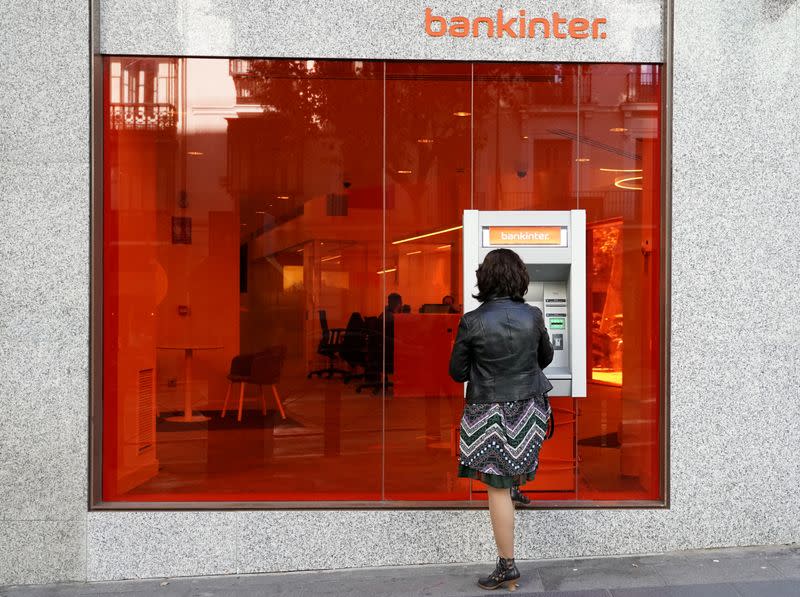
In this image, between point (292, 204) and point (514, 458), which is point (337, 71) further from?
point (514, 458)

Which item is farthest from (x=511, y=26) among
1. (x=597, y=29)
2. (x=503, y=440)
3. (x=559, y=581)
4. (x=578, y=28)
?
(x=559, y=581)

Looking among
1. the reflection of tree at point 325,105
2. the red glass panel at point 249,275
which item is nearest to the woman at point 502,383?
the red glass panel at point 249,275

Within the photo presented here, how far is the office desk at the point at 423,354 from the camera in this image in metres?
5.29

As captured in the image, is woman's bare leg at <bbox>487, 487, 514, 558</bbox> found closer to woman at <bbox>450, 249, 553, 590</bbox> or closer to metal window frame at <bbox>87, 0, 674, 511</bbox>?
woman at <bbox>450, 249, 553, 590</bbox>

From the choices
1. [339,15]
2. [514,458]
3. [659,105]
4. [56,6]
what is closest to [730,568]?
[514,458]

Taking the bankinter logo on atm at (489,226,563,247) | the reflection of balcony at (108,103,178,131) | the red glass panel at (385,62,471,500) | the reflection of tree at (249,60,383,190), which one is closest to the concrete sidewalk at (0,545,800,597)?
the red glass panel at (385,62,471,500)

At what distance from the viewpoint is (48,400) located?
4.86 meters

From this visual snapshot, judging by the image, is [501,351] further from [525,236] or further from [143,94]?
[143,94]

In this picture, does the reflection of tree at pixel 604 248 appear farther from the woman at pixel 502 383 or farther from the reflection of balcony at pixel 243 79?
the reflection of balcony at pixel 243 79

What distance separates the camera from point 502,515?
14.3ft

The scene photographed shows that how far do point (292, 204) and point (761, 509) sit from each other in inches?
142

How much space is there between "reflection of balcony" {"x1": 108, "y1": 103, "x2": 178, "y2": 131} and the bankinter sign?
178 cm

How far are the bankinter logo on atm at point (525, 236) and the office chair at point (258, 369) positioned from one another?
61.5 inches

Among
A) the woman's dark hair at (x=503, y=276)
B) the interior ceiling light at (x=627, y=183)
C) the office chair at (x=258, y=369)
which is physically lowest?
the office chair at (x=258, y=369)
